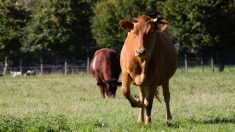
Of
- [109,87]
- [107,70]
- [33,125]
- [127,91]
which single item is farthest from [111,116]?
[107,70]

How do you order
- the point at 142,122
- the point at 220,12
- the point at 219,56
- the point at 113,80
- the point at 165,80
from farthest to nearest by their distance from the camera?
the point at 219,56 → the point at 220,12 → the point at 113,80 → the point at 165,80 → the point at 142,122

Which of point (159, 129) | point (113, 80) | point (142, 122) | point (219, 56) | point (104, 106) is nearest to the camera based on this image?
point (159, 129)

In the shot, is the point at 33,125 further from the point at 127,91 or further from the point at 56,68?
the point at 56,68

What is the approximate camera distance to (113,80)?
2073cm

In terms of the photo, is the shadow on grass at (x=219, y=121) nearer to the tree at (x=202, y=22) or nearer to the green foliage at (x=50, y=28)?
the tree at (x=202, y=22)

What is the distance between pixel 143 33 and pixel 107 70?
1058cm

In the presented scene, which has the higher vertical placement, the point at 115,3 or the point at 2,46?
the point at 115,3

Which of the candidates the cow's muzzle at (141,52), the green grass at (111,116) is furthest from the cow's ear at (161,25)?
the green grass at (111,116)

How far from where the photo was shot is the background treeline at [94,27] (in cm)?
5072

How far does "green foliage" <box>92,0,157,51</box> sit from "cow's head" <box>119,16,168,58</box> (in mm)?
43332

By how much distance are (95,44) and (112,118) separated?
153ft

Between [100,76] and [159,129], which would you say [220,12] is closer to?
[100,76]

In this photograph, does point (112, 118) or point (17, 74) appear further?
point (17, 74)

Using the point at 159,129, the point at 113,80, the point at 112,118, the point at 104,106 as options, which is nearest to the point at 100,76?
the point at 113,80
